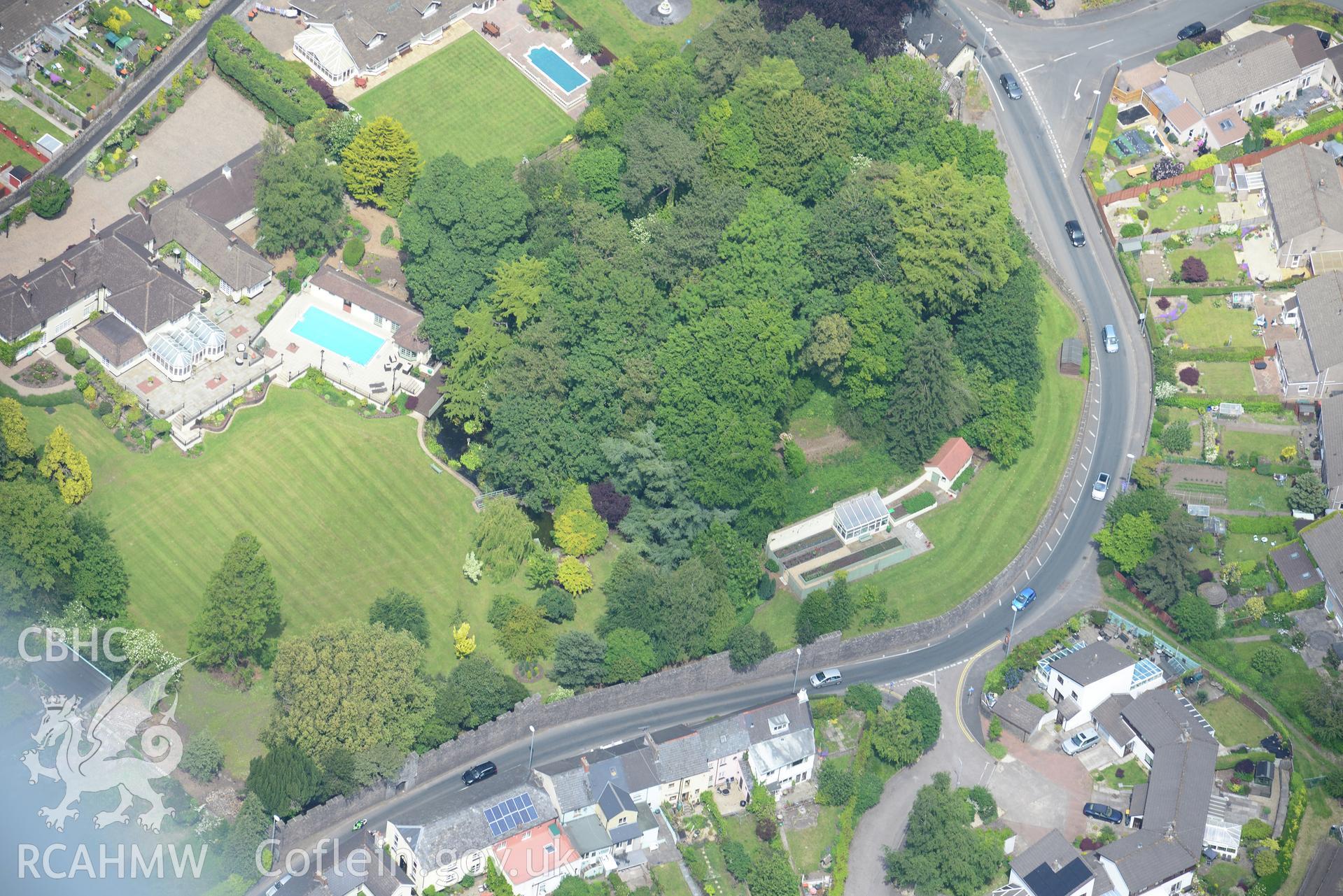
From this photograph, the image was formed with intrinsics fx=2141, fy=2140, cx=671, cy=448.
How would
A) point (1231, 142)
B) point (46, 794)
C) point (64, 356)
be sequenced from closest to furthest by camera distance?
1. point (46, 794)
2. point (64, 356)
3. point (1231, 142)

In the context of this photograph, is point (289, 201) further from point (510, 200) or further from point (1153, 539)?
point (1153, 539)

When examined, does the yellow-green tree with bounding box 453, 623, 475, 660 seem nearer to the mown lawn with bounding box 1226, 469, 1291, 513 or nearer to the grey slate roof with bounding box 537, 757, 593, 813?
the grey slate roof with bounding box 537, 757, 593, 813

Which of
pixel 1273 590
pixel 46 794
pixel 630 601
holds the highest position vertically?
pixel 46 794

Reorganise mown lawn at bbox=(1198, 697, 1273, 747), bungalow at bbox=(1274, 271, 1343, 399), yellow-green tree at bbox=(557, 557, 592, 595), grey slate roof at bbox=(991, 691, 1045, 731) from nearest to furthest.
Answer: grey slate roof at bbox=(991, 691, 1045, 731) < mown lawn at bbox=(1198, 697, 1273, 747) < yellow-green tree at bbox=(557, 557, 592, 595) < bungalow at bbox=(1274, 271, 1343, 399)

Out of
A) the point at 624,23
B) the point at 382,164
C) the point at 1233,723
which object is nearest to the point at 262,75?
the point at 382,164

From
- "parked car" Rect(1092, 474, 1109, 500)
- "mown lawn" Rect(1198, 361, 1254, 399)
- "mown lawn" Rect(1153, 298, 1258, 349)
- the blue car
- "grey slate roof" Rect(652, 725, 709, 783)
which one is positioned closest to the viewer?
"grey slate roof" Rect(652, 725, 709, 783)

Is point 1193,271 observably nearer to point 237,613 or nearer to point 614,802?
point 614,802

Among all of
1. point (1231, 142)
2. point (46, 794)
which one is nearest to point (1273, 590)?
point (1231, 142)

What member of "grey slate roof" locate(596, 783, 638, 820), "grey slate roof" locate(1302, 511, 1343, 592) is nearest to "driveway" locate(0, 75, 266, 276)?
"grey slate roof" locate(596, 783, 638, 820)
